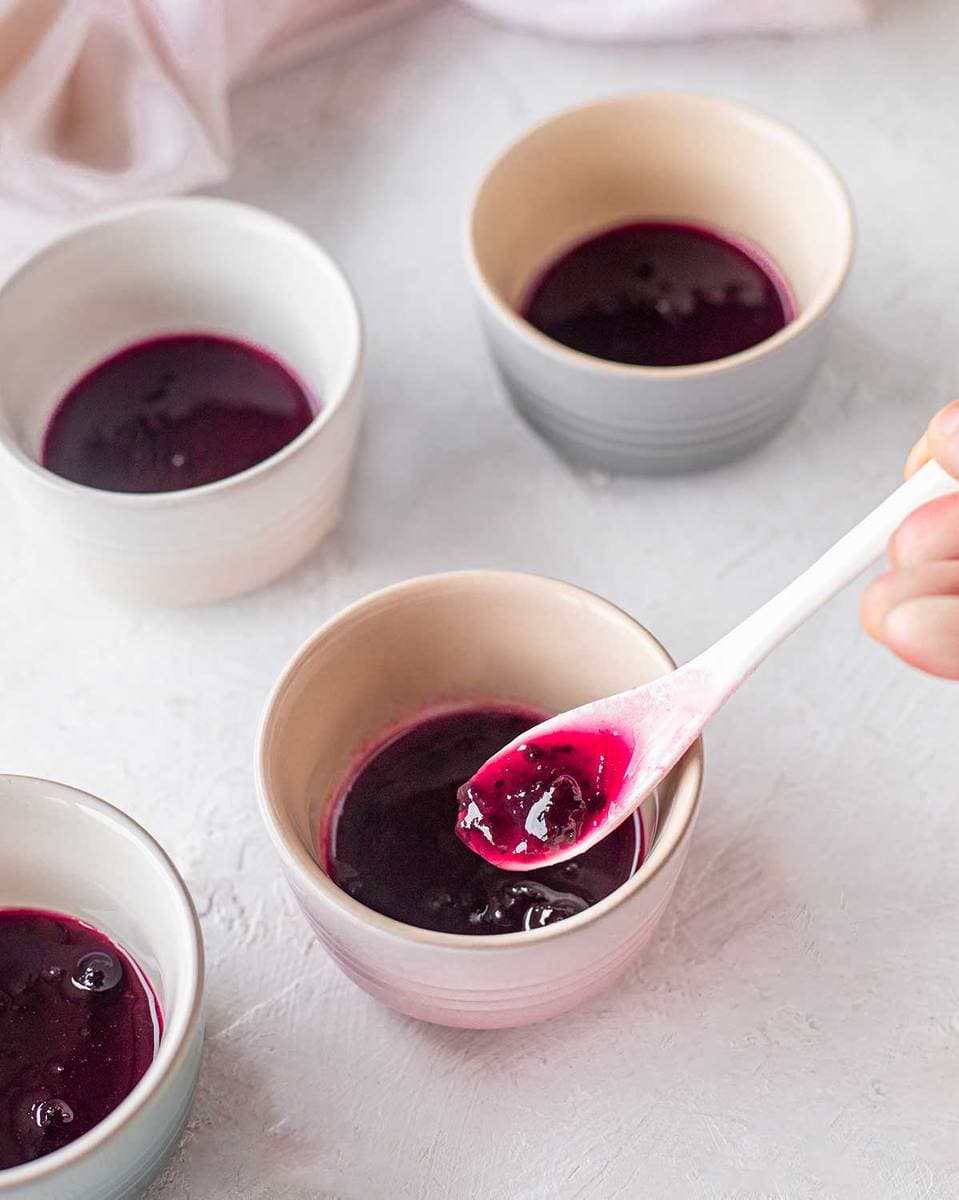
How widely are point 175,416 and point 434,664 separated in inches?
12.2

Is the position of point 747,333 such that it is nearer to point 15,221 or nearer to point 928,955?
point 928,955

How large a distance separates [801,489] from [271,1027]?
551mm

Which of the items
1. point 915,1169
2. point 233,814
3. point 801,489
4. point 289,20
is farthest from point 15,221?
→ point 915,1169

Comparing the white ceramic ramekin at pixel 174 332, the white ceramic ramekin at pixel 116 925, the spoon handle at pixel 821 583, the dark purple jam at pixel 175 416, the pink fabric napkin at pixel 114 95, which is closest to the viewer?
the white ceramic ramekin at pixel 116 925

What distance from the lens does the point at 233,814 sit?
1.09 m

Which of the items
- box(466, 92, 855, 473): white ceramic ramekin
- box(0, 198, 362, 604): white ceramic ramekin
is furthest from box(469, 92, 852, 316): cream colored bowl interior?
box(0, 198, 362, 604): white ceramic ramekin

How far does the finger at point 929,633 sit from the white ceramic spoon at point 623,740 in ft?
0.25

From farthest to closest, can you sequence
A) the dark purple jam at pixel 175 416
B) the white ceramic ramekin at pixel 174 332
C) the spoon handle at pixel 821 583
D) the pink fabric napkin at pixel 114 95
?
the pink fabric napkin at pixel 114 95 < the dark purple jam at pixel 175 416 < the white ceramic ramekin at pixel 174 332 < the spoon handle at pixel 821 583

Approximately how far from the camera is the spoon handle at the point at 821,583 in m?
0.90

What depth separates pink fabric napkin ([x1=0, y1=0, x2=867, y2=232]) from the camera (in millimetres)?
1295

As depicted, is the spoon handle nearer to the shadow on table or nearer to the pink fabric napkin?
the shadow on table

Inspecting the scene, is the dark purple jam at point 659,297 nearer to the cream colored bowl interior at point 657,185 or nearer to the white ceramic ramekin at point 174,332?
the cream colored bowl interior at point 657,185

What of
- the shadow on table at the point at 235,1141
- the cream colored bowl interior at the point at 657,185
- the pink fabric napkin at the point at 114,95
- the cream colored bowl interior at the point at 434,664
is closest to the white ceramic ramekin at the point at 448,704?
the cream colored bowl interior at the point at 434,664

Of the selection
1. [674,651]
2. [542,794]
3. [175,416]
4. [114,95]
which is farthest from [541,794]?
[114,95]
